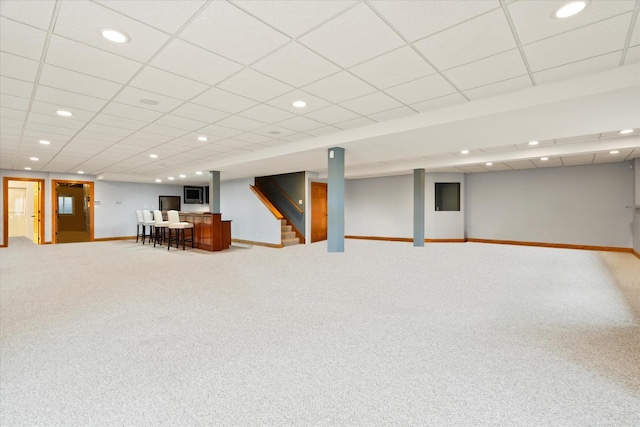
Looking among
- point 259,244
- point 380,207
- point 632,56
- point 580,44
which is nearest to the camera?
point 580,44

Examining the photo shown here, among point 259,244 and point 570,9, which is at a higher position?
point 570,9

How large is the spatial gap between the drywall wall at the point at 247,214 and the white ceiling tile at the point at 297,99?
5.88 m

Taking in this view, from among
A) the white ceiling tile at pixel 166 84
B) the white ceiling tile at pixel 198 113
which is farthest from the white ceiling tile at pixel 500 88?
the white ceiling tile at pixel 198 113

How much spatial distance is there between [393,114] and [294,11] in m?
2.79

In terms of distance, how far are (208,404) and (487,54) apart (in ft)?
12.0

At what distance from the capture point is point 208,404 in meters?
1.81

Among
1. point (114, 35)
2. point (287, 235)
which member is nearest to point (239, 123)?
point (114, 35)

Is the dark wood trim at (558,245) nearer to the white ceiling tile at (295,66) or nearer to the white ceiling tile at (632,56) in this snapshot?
the white ceiling tile at (632,56)

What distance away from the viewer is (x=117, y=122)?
5016 millimetres

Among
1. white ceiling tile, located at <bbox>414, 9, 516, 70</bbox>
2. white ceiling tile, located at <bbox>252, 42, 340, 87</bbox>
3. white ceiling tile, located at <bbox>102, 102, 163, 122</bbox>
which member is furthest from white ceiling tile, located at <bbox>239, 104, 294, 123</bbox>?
white ceiling tile, located at <bbox>414, 9, 516, 70</bbox>

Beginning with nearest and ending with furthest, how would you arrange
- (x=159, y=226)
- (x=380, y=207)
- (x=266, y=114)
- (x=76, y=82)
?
1. (x=76, y=82)
2. (x=266, y=114)
3. (x=159, y=226)
4. (x=380, y=207)

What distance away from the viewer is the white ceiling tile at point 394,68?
2.97 m

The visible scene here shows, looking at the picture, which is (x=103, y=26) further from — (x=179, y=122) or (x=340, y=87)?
(x=179, y=122)

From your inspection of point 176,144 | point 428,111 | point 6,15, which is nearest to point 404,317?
point 428,111
